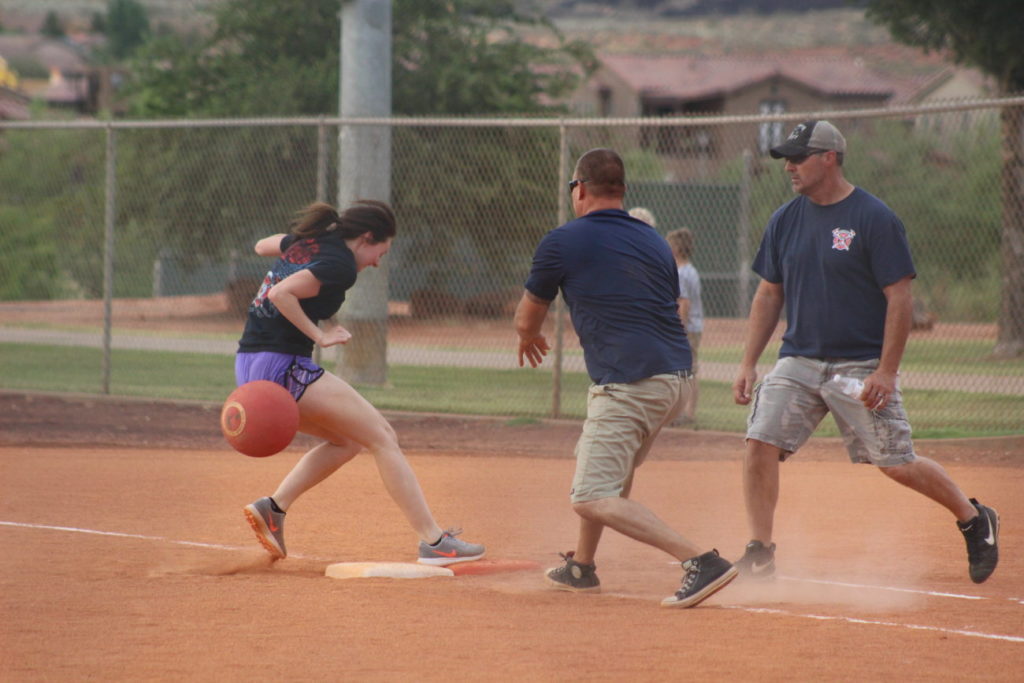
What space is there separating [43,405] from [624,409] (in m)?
9.50

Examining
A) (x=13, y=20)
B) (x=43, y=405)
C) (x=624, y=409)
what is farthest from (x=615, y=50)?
(x=624, y=409)

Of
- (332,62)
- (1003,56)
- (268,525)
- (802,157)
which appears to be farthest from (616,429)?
(332,62)

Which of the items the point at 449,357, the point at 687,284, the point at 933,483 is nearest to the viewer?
the point at 933,483

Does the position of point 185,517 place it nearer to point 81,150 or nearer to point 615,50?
point 81,150

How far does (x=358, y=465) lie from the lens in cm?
1098

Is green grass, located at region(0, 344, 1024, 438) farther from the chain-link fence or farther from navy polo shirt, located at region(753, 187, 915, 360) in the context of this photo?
navy polo shirt, located at region(753, 187, 915, 360)

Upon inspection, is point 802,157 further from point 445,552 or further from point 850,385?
point 445,552

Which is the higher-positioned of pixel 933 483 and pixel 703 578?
pixel 933 483

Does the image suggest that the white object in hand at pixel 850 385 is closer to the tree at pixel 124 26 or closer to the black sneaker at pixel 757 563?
the black sneaker at pixel 757 563

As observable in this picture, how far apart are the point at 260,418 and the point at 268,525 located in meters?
0.66

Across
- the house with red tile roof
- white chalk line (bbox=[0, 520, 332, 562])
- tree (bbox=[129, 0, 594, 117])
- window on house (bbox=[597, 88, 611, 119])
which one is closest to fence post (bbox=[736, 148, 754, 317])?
tree (bbox=[129, 0, 594, 117])

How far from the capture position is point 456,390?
52.3 ft

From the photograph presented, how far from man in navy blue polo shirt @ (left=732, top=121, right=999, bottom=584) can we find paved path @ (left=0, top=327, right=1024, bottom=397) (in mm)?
9315

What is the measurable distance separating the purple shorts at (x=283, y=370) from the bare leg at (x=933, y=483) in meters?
2.68
